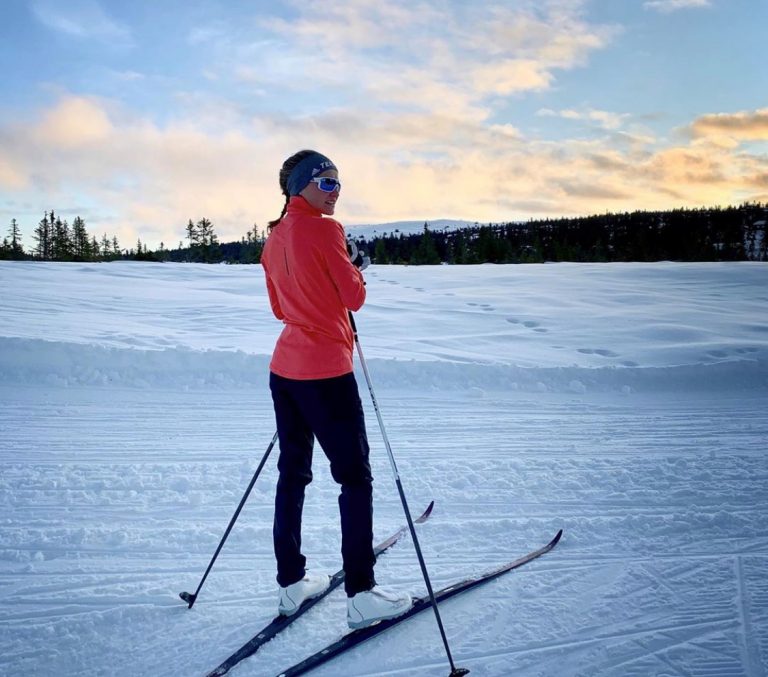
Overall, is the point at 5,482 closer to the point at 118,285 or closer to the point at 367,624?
the point at 367,624

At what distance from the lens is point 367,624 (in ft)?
7.75

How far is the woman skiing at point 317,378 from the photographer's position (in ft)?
7.27

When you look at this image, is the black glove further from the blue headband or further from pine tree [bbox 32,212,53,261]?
pine tree [bbox 32,212,53,261]

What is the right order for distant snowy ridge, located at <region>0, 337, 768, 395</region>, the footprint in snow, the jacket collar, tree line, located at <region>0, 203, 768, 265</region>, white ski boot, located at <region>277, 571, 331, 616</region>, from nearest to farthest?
the jacket collar < white ski boot, located at <region>277, 571, 331, 616</region> < distant snowy ridge, located at <region>0, 337, 768, 395</region> < the footprint in snow < tree line, located at <region>0, 203, 768, 265</region>

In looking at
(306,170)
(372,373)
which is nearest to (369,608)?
(306,170)

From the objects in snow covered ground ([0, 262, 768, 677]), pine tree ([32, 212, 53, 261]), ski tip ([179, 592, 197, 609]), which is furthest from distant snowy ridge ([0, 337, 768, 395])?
pine tree ([32, 212, 53, 261])

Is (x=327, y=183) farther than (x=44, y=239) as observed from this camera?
No

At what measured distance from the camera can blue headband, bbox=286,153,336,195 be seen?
2.30 meters

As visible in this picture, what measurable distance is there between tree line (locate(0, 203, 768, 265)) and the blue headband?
48.0 m

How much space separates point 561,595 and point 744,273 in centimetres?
1763

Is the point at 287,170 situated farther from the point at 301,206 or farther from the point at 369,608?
the point at 369,608

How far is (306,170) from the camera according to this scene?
231 centimetres

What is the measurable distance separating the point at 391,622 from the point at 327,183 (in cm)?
206

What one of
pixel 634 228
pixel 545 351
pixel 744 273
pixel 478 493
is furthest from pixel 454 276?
pixel 634 228
